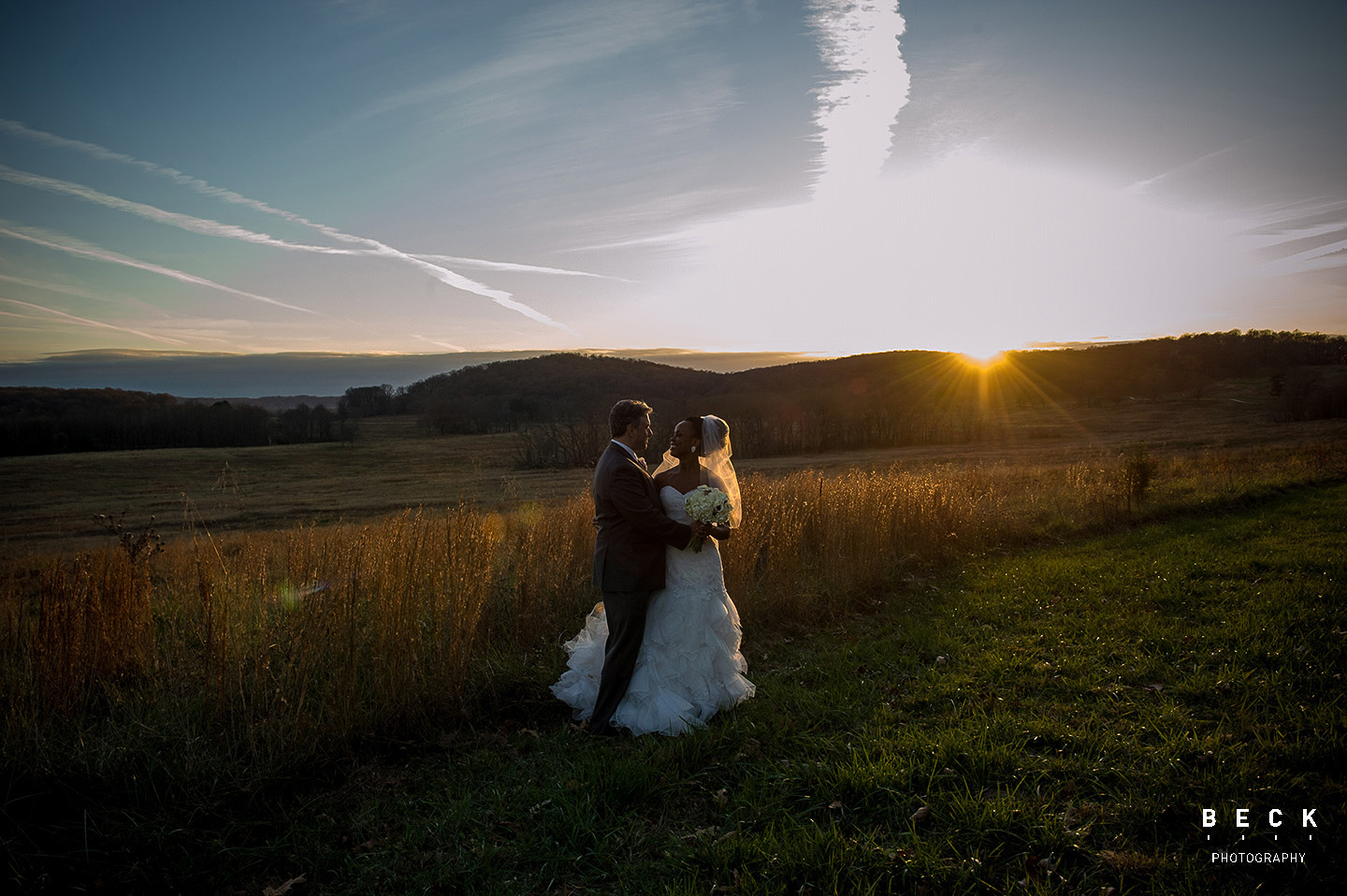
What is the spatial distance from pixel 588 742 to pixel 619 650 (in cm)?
70

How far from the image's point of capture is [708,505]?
16.7 ft

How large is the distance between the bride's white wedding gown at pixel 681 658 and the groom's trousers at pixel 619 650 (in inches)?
3.0

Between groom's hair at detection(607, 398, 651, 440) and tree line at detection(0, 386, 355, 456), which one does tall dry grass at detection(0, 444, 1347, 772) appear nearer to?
groom's hair at detection(607, 398, 651, 440)

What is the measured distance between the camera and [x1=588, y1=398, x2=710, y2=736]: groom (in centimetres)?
509

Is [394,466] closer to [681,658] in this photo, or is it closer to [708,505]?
[681,658]

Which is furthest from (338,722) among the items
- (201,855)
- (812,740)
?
(812,740)

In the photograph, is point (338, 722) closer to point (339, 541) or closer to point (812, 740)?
point (339, 541)

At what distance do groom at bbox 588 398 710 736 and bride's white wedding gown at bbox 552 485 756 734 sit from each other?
0.40ft

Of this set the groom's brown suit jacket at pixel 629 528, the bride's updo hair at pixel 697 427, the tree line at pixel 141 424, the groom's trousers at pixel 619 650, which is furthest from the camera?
the tree line at pixel 141 424

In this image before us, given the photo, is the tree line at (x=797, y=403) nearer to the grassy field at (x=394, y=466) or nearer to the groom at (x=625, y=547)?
the grassy field at (x=394, y=466)

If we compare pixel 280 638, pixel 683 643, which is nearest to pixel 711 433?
pixel 683 643

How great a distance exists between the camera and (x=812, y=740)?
452 centimetres

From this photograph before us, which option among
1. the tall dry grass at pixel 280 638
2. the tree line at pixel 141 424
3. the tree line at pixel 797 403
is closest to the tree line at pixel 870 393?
the tree line at pixel 797 403

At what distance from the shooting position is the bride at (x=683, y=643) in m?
5.13
